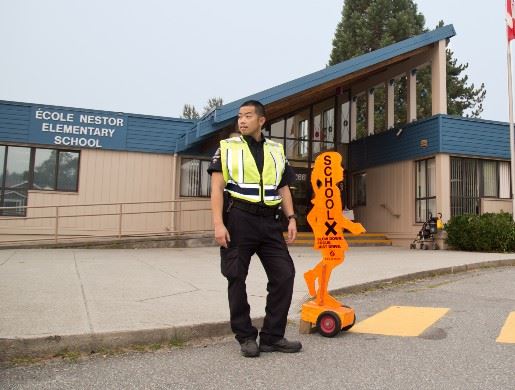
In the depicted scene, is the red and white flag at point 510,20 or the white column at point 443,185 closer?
the white column at point 443,185

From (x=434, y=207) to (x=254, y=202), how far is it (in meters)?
12.8

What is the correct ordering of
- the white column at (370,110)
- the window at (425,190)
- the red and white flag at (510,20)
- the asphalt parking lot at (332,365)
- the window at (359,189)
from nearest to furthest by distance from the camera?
the asphalt parking lot at (332,365), the red and white flag at (510,20), the window at (425,190), the window at (359,189), the white column at (370,110)

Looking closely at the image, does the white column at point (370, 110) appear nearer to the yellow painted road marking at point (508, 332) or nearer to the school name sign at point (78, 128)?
the school name sign at point (78, 128)

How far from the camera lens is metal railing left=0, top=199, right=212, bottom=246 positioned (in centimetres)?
1394

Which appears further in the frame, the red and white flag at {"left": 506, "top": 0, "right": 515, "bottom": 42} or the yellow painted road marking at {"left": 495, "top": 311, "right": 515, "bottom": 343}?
the red and white flag at {"left": 506, "top": 0, "right": 515, "bottom": 42}

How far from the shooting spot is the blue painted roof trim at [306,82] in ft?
42.4

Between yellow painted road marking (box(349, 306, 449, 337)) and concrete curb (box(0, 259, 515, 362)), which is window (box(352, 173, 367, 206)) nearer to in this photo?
yellow painted road marking (box(349, 306, 449, 337))

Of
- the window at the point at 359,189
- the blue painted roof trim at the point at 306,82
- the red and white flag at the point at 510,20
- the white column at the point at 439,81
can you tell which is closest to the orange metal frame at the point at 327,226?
the blue painted roof trim at the point at 306,82

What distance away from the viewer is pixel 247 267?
3977 mm

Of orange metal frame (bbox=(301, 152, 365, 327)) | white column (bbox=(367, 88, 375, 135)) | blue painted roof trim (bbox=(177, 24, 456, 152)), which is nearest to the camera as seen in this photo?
orange metal frame (bbox=(301, 152, 365, 327))

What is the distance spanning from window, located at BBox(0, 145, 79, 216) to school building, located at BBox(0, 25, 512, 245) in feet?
0.09

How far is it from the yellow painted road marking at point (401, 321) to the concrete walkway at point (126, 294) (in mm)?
964

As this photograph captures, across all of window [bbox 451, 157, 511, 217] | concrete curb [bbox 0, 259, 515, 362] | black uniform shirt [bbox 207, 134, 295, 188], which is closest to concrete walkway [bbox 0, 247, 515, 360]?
concrete curb [bbox 0, 259, 515, 362]

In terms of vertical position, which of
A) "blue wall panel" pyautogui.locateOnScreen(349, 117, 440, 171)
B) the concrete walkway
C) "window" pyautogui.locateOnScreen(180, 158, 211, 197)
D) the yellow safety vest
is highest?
"blue wall panel" pyautogui.locateOnScreen(349, 117, 440, 171)
